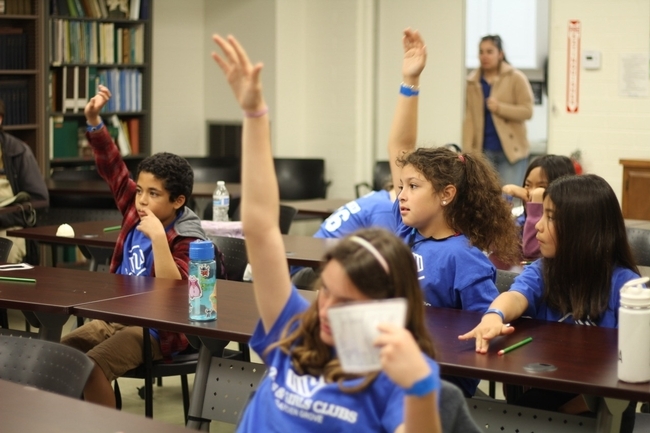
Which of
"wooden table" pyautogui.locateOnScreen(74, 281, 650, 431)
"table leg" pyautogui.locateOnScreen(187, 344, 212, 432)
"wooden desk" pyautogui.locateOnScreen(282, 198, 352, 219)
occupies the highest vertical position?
"wooden desk" pyautogui.locateOnScreen(282, 198, 352, 219)

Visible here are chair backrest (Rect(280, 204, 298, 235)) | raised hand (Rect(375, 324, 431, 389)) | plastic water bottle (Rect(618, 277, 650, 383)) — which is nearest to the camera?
raised hand (Rect(375, 324, 431, 389))

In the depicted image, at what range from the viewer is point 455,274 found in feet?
9.05

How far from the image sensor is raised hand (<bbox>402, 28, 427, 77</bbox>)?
129 inches

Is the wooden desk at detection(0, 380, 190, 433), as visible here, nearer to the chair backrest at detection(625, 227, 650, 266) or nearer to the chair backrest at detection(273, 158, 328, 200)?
the chair backrest at detection(625, 227, 650, 266)

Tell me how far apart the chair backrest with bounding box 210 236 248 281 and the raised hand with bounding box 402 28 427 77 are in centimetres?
100

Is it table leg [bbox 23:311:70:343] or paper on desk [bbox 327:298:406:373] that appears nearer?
paper on desk [bbox 327:298:406:373]

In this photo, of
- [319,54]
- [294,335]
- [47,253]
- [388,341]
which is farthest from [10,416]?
[319,54]

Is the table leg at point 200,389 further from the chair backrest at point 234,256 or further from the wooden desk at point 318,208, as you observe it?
the wooden desk at point 318,208

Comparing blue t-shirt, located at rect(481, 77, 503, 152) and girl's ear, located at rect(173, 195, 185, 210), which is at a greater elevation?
blue t-shirt, located at rect(481, 77, 503, 152)

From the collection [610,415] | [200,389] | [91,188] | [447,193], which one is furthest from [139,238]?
[91,188]

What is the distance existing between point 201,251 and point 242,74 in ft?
3.75

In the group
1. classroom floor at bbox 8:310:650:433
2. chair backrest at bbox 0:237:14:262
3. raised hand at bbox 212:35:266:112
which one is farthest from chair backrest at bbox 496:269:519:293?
chair backrest at bbox 0:237:14:262

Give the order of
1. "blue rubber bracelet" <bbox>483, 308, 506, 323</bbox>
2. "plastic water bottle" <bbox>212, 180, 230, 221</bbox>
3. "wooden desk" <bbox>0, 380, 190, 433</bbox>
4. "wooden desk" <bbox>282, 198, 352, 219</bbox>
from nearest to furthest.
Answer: "wooden desk" <bbox>0, 380, 190, 433</bbox>, "blue rubber bracelet" <bbox>483, 308, 506, 323</bbox>, "plastic water bottle" <bbox>212, 180, 230, 221</bbox>, "wooden desk" <bbox>282, 198, 352, 219</bbox>

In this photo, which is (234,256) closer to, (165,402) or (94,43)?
(165,402)
